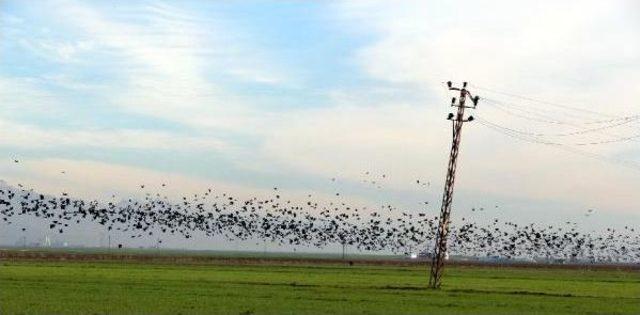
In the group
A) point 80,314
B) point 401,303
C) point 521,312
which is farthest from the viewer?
point 401,303

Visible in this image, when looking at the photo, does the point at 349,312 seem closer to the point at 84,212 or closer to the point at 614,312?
the point at 614,312

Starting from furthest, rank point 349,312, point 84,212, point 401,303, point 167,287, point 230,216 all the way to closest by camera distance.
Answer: point 230,216 → point 84,212 → point 167,287 → point 401,303 → point 349,312

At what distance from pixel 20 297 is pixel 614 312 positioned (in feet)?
101

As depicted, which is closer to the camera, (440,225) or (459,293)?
(459,293)

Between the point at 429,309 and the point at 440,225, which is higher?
the point at 440,225

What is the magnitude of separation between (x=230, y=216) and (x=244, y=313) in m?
140

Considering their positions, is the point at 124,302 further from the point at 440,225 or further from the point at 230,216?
the point at 230,216

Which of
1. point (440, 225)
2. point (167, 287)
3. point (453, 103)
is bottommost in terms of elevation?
point (167, 287)

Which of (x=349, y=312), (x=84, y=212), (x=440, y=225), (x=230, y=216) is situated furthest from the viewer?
(x=230, y=216)

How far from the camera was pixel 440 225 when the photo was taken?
2662 inches

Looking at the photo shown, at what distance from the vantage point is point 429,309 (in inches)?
1702

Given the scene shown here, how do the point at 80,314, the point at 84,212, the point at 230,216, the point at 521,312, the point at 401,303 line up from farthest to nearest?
the point at 230,216
the point at 84,212
the point at 401,303
the point at 521,312
the point at 80,314

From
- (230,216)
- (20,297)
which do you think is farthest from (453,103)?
(230,216)

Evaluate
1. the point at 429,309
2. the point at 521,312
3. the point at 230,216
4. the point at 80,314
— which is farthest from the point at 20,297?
the point at 230,216
